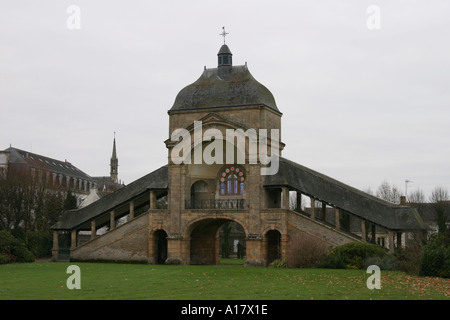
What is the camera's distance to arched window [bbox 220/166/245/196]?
146ft

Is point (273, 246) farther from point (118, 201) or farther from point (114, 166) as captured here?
point (114, 166)

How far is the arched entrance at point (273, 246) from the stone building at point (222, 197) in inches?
2.8

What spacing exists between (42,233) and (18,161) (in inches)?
836

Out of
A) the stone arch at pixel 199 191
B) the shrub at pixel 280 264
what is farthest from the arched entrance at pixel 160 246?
the shrub at pixel 280 264

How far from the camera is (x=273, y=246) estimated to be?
4369cm

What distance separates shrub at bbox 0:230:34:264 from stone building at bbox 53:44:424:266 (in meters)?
3.49

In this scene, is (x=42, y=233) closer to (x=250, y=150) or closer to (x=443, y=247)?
(x=250, y=150)

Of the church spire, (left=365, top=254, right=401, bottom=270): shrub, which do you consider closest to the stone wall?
(left=365, top=254, right=401, bottom=270): shrub

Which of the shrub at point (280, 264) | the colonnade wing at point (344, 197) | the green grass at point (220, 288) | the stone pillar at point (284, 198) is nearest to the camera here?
the green grass at point (220, 288)

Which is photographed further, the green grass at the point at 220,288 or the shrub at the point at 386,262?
the shrub at the point at 386,262

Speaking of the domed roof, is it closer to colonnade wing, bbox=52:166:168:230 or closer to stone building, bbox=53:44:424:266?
stone building, bbox=53:44:424:266

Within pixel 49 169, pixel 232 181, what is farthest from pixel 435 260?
pixel 49 169

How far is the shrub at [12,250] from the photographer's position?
131 ft

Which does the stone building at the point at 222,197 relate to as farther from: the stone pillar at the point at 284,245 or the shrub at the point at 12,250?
the shrub at the point at 12,250
